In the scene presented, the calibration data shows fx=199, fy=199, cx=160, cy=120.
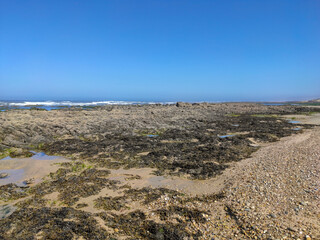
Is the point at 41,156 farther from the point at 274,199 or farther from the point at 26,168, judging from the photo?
the point at 274,199

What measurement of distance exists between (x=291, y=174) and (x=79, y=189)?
8355 millimetres

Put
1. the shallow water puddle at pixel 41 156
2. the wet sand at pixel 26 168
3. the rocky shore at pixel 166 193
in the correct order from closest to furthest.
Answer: the rocky shore at pixel 166 193 < the wet sand at pixel 26 168 < the shallow water puddle at pixel 41 156

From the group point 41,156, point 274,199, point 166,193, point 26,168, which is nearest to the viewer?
point 274,199

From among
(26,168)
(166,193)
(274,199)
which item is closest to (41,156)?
(26,168)

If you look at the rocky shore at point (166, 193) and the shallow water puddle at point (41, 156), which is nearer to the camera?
the rocky shore at point (166, 193)

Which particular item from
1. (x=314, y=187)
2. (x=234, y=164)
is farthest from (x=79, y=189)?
(x=314, y=187)

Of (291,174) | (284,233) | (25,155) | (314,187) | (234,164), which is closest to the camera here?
(284,233)

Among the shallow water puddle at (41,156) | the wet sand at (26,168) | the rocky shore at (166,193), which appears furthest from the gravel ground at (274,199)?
the shallow water puddle at (41,156)

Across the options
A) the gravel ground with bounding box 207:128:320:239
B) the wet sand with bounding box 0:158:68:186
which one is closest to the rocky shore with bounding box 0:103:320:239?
the gravel ground with bounding box 207:128:320:239

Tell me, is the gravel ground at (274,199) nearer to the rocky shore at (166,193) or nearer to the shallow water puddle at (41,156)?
the rocky shore at (166,193)

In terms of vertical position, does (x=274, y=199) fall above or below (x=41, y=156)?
above

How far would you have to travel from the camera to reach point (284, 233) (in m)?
4.77

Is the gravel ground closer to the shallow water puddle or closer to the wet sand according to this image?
the wet sand

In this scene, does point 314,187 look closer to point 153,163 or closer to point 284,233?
point 284,233
